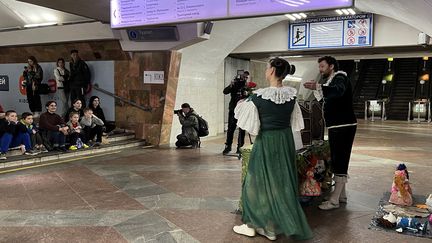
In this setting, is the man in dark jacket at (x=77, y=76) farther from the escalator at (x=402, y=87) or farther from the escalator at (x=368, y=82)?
the escalator at (x=368, y=82)

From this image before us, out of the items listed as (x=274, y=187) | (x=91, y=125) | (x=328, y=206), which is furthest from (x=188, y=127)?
(x=274, y=187)

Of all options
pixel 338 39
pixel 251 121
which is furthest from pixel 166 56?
pixel 251 121

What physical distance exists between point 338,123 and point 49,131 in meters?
5.28

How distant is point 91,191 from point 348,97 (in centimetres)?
314

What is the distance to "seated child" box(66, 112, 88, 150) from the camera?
287 inches

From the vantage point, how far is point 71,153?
705cm

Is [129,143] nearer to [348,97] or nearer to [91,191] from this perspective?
[91,191]

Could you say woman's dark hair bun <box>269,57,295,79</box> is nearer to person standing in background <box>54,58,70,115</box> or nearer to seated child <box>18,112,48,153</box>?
seated child <box>18,112,48,153</box>

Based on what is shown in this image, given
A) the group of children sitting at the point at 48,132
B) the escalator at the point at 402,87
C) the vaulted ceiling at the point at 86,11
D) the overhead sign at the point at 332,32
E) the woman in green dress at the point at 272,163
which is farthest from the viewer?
the escalator at the point at 402,87

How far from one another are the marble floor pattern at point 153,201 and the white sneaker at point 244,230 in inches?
2.1

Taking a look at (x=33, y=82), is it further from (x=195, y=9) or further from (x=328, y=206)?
(x=328, y=206)

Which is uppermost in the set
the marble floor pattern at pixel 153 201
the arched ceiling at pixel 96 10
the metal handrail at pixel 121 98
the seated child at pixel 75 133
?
the arched ceiling at pixel 96 10

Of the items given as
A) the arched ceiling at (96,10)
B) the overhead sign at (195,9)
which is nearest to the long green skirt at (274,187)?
the overhead sign at (195,9)

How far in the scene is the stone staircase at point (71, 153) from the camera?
6.08 metres
